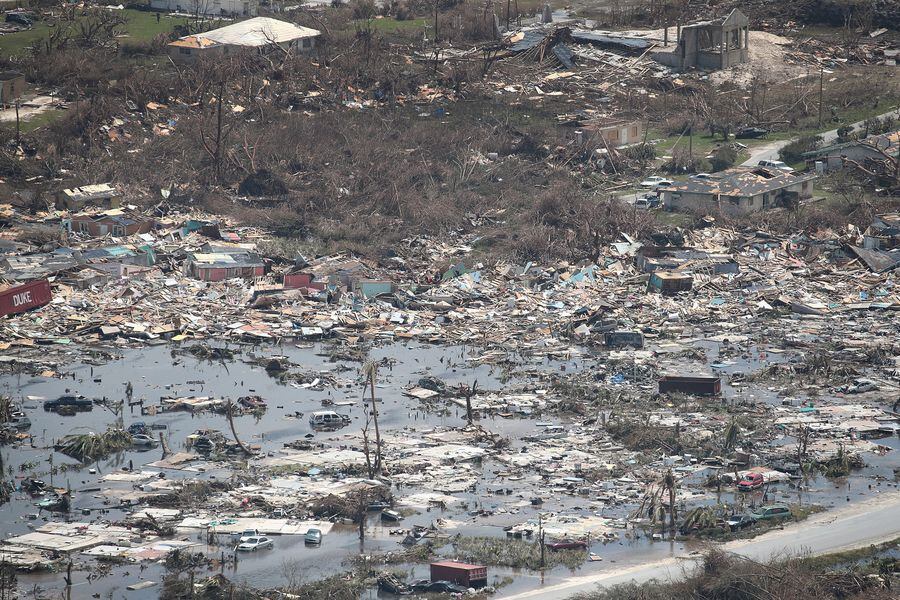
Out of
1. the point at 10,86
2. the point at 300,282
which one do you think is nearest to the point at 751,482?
the point at 300,282

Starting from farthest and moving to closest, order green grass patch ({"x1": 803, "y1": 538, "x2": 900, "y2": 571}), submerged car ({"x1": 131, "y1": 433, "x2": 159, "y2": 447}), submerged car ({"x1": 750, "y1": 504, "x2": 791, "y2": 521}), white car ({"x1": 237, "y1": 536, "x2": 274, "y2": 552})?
1. submerged car ({"x1": 131, "y1": 433, "x2": 159, "y2": 447})
2. submerged car ({"x1": 750, "y1": 504, "x2": 791, "y2": 521})
3. white car ({"x1": 237, "y1": 536, "x2": 274, "y2": 552})
4. green grass patch ({"x1": 803, "y1": 538, "x2": 900, "y2": 571})

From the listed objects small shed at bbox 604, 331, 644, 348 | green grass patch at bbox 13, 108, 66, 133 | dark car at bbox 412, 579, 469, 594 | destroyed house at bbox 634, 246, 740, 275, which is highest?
green grass patch at bbox 13, 108, 66, 133

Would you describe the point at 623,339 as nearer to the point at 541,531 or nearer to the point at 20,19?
the point at 541,531

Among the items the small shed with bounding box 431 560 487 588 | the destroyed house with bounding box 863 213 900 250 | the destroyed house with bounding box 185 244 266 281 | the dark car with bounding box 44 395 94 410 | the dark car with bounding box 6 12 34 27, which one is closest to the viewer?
the small shed with bounding box 431 560 487 588

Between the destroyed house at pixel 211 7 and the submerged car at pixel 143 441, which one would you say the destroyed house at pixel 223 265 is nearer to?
the submerged car at pixel 143 441

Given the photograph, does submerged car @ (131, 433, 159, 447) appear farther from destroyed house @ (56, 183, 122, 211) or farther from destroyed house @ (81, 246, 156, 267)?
destroyed house @ (56, 183, 122, 211)

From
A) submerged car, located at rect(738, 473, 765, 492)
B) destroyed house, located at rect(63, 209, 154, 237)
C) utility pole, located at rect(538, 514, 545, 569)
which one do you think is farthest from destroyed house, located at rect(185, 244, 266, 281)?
submerged car, located at rect(738, 473, 765, 492)

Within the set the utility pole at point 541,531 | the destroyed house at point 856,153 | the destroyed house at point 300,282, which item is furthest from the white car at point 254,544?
the destroyed house at point 856,153
